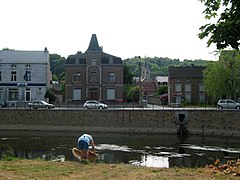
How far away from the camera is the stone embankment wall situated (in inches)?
1417

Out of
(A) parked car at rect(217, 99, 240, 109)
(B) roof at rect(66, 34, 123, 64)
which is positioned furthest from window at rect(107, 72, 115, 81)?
(A) parked car at rect(217, 99, 240, 109)

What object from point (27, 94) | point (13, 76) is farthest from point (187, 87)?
point (13, 76)

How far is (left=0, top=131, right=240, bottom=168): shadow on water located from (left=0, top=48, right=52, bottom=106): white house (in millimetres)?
15800

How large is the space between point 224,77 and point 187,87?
12501 millimetres

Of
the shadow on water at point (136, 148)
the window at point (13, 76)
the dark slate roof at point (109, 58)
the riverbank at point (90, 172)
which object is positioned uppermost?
the dark slate roof at point (109, 58)

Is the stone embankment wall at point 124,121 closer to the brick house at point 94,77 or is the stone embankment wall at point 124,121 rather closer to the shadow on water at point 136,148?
the shadow on water at point 136,148

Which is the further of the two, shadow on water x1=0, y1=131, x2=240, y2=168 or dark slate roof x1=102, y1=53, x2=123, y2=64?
dark slate roof x1=102, y1=53, x2=123, y2=64

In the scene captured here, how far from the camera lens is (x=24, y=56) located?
54844mm

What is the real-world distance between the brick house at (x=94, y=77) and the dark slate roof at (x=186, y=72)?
9.41 m

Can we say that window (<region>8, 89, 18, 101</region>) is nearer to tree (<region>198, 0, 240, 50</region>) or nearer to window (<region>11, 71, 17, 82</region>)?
window (<region>11, 71, 17, 82</region>)

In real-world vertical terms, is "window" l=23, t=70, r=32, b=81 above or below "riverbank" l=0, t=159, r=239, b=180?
above

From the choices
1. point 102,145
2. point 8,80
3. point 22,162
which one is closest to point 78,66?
point 8,80

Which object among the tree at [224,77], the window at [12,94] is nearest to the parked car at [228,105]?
the tree at [224,77]

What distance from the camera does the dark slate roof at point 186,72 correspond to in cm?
6034
